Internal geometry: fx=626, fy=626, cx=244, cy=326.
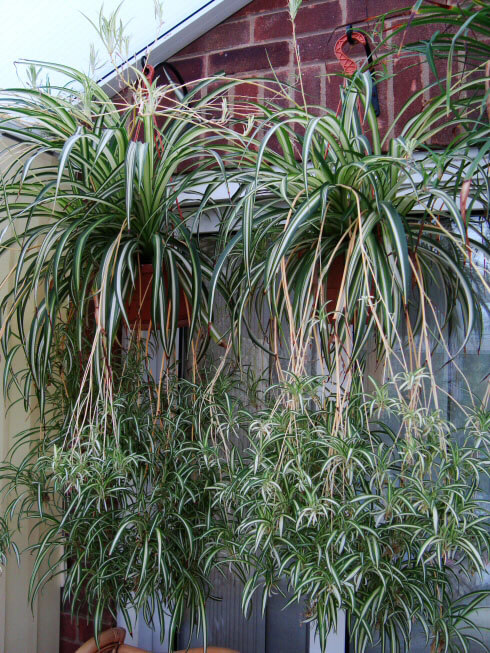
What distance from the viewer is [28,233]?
1437 mm

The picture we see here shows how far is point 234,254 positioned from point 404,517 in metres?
0.73

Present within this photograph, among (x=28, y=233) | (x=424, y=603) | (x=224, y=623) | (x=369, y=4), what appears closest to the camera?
(x=424, y=603)

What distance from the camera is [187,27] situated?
183 cm

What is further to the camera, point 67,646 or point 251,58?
point 67,646

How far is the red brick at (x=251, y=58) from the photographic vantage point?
1.80 metres

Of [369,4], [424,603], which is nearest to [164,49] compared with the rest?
[369,4]

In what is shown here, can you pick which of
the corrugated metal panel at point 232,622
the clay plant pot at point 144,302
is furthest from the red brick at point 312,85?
the corrugated metal panel at point 232,622

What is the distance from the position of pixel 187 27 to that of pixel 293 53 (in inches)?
12.9

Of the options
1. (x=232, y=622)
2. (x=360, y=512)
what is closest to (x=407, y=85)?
(x=360, y=512)

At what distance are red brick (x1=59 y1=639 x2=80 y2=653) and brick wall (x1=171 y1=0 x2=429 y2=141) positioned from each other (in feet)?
5.73

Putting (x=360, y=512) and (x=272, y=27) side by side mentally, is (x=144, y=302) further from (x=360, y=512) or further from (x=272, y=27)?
(x=272, y=27)

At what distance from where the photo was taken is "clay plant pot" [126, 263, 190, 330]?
1.45m

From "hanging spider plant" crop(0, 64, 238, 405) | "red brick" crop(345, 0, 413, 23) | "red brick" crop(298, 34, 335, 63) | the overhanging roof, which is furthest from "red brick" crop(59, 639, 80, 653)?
"red brick" crop(345, 0, 413, 23)

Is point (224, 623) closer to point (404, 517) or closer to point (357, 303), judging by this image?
point (404, 517)
